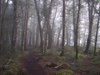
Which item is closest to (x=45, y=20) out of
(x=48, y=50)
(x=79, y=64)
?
(x=48, y=50)

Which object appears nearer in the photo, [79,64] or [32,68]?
[32,68]

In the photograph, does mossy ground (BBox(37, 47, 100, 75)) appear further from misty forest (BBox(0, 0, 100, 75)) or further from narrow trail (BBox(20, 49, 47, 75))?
narrow trail (BBox(20, 49, 47, 75))

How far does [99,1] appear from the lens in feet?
39.2

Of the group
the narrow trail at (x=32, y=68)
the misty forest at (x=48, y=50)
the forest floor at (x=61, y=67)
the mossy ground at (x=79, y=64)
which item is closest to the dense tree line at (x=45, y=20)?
the misty forest at (x=48, y=50)

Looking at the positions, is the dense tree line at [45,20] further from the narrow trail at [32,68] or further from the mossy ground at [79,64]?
the narrow trail at [32,68]

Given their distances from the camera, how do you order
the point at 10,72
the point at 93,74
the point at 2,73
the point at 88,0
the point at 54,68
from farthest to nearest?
the point at 88,0, the point at 54,68, the point at 93,74, the point at 10,72, the point at 2,73

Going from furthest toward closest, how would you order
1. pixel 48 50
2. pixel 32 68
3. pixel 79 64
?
pixel 48 50 → pixel 79 64 → pixel 32 68

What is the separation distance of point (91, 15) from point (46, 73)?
1139 centimetres

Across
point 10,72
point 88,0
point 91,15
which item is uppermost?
point 88,0

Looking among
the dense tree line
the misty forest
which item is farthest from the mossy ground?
the dense tree line

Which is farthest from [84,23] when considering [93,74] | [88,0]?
[93,74]

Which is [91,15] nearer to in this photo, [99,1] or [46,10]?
[99,1]

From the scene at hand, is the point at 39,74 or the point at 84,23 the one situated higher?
the point at 84,23

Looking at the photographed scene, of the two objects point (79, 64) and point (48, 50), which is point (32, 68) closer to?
point (79, 64)
